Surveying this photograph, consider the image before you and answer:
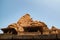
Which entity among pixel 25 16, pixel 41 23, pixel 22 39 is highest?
pixel 25 16

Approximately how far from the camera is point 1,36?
996 cm

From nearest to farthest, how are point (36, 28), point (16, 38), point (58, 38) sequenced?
point (58, 38) → point (16, 38) → point (36, 28)

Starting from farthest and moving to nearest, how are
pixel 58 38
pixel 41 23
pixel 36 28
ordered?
pixel 41 23
pixel 36 28
pixel 58 38

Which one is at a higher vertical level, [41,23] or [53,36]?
[41,23]

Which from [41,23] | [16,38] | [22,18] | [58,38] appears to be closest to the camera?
[58,38]

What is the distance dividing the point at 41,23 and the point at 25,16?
5.96 m

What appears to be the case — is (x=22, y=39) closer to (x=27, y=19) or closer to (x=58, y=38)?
(x=58, y=38)

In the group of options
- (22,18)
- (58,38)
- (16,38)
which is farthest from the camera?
(22,18)

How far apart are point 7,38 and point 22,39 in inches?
39.7

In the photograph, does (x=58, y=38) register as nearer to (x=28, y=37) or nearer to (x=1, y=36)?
(x=28, y=37)

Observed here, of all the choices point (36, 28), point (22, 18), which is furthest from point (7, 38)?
point (22, 18)

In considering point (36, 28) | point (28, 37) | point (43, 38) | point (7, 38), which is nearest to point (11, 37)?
point (7, 38)

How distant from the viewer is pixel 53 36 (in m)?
9.09

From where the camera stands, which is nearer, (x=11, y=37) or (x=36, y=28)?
(x=11, y=37)
